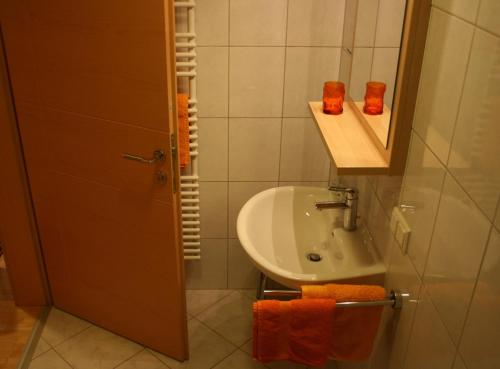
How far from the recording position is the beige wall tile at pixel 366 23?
1.78m

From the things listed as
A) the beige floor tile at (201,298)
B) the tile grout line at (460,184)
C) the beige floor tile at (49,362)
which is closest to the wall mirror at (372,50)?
the tile grout line at (460,184)

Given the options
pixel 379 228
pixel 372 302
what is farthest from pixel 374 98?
pixel 372 302

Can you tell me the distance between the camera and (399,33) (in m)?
1.43

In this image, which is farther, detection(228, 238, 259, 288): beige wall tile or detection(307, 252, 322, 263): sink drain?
detection(228, 238, 259, 288): beige wall tile

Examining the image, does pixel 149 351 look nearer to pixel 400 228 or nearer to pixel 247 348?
pixel 247 348

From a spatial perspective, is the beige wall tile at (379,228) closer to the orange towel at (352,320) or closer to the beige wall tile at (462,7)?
the orange towel at (352,320)

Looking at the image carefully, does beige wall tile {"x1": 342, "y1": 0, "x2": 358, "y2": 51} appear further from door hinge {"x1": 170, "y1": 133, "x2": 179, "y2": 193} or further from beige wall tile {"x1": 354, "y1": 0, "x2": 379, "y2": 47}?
door hinge {"x1": 170, "y1": 133, "x2": 179, "y2": 193}

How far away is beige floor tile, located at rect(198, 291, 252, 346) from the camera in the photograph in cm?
260

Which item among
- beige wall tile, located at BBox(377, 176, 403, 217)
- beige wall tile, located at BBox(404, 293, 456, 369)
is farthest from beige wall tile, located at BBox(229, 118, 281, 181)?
beige wall tile, located at BBox(404, 293, 456, 369)

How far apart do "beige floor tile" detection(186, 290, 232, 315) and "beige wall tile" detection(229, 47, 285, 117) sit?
1.04 metres

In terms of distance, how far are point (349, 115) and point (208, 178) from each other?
36.0 inches

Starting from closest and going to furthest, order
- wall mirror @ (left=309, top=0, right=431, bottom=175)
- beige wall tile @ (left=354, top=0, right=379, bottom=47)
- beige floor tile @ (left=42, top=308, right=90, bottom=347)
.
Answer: wall mirror @ (left=309, top=0, right=431, bottom=175) → beige wall tile @ (left=354, top=0, right=379, bottom=47) → beige floor tile @ (left=42, top=308, right=90, bottom=347)

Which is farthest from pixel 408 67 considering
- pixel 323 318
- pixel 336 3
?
pixel 336 3

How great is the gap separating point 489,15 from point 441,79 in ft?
0.76
